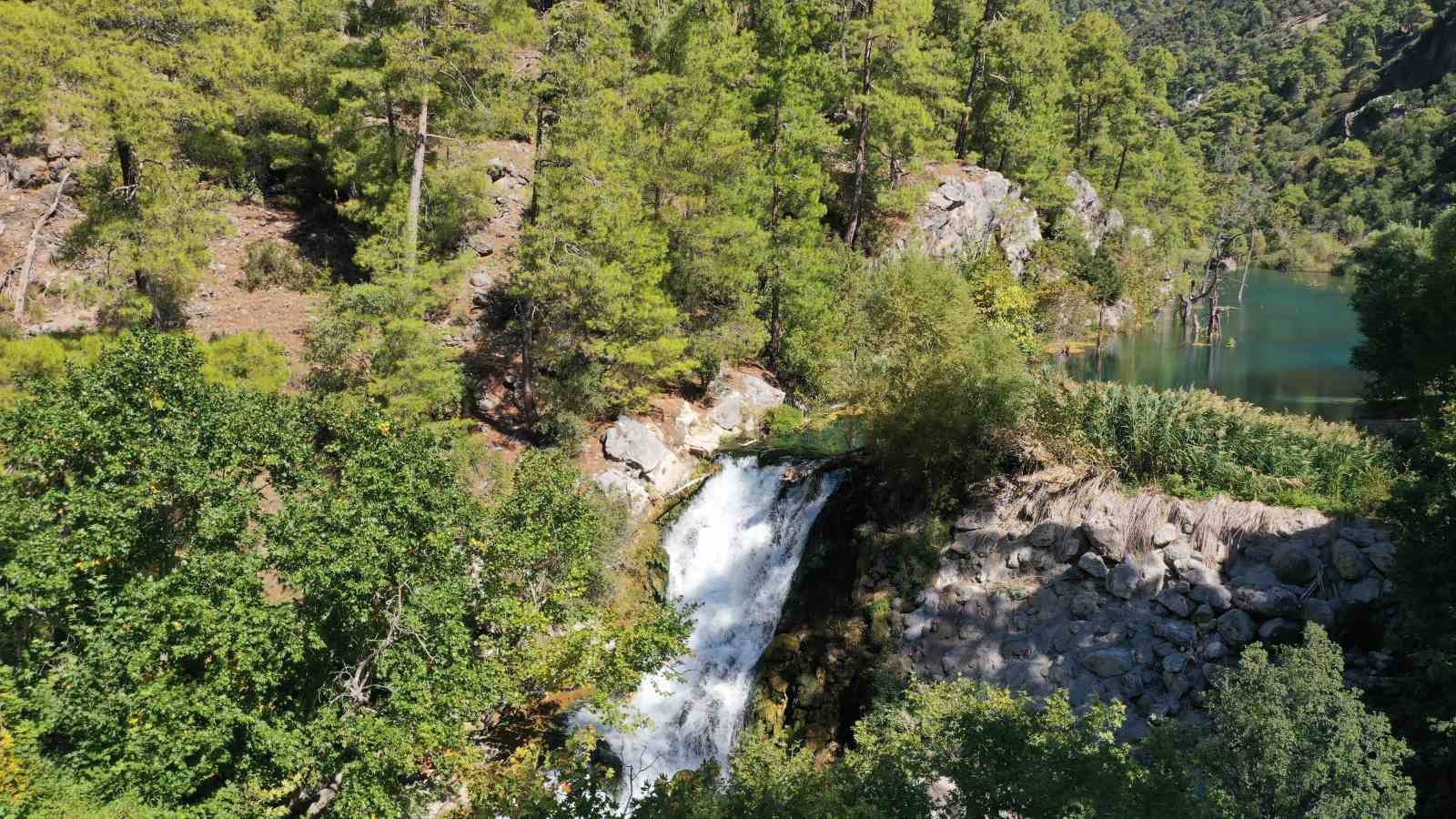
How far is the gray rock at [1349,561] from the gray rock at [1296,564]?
0.84 ft

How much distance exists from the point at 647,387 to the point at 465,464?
7.01m

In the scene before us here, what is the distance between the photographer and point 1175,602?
12.7 meters

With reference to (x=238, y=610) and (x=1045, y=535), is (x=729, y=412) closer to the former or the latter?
(x=1045, y=535)

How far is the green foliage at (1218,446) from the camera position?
13203 mm

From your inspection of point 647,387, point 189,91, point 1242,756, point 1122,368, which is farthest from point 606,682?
point 1122,368

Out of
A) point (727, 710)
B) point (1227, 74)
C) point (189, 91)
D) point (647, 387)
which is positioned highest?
point (1227, 74)

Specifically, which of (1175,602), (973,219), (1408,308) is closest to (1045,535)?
(1175,602)

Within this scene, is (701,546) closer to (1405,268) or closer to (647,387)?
(647,387)

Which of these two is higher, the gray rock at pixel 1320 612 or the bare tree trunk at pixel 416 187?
the bare tree trunk at pixel 416 187

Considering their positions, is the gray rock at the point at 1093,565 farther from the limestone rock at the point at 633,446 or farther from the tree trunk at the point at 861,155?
the tree trunk at the point at 861,155

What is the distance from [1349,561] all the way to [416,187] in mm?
21692

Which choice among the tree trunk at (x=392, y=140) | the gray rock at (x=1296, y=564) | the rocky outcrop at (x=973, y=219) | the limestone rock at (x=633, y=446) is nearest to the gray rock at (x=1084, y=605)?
the gray rock at (x=1296, y=564)

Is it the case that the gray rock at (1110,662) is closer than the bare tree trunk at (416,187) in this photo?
Yes

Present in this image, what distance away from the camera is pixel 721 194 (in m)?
26.2
